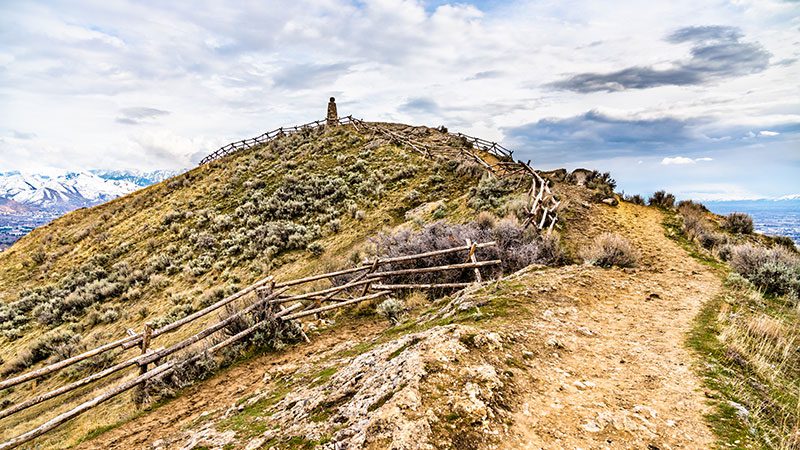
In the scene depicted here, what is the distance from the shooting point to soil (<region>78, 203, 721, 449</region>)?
3814 millimetres

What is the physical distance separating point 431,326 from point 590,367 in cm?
260

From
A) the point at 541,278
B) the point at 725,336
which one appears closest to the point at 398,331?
the point at 541,278

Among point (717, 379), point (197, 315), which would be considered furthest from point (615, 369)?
point (197, 315)

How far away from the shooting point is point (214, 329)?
28.0 ft

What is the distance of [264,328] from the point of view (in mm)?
9023

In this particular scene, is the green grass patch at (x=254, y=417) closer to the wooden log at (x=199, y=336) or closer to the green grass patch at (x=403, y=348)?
the green grass patch at (x=403, y=348)

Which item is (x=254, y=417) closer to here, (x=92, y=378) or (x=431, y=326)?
(x=431, y=326)

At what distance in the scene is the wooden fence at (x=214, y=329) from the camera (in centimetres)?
672

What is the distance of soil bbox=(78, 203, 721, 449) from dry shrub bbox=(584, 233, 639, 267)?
0.37m

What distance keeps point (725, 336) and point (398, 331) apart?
542 centimetres

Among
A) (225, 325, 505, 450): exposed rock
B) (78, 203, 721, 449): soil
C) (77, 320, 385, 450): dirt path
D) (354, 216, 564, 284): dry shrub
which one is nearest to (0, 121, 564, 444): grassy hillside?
(77, 320, 385, 450): dirt path

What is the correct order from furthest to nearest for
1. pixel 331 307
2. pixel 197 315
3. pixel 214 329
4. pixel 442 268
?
pixel 442 268 → pixel 331 307 → pixel 197 315 → pixel 214 329

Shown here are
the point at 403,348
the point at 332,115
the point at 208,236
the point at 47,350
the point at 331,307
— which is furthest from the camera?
the point at 332,115

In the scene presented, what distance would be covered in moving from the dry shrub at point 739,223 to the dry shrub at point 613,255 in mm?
8623
